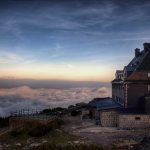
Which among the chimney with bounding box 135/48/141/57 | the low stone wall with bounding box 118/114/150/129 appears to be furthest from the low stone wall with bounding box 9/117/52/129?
the chimney with bounding box 135/48/141/57

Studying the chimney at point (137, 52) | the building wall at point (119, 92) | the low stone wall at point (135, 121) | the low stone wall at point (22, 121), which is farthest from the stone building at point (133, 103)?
the low stone wall at point (22, 121)

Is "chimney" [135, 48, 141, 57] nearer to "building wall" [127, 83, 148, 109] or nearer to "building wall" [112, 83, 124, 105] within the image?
"building wall" [112, 83, 124, 105]

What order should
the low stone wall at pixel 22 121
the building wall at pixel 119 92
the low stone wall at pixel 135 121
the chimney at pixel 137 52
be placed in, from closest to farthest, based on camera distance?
the low stone wall at pixel 135 121 < the low stone wall at pixel 22 121 < the building wall at pixel 119 92 < the chimney at pixel 137 52

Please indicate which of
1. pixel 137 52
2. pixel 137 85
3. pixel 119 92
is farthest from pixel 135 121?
pixel 137 52

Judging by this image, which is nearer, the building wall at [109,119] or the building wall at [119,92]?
the building wall at [109,119]

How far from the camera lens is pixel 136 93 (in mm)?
51250

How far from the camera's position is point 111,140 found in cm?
3769

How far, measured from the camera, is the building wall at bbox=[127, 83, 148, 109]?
167ft

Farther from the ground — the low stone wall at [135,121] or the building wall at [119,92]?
the building wall at [119,92]

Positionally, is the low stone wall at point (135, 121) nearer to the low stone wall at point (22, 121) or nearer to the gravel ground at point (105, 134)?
the gravel ground at point (105, 134)

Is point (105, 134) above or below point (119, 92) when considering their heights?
below

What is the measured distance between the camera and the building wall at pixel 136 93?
167 ft

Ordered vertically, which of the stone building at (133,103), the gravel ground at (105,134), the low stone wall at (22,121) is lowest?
the gravel ground at (105,134)

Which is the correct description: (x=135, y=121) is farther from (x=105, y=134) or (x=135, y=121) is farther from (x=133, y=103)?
(x=133, y=103)
